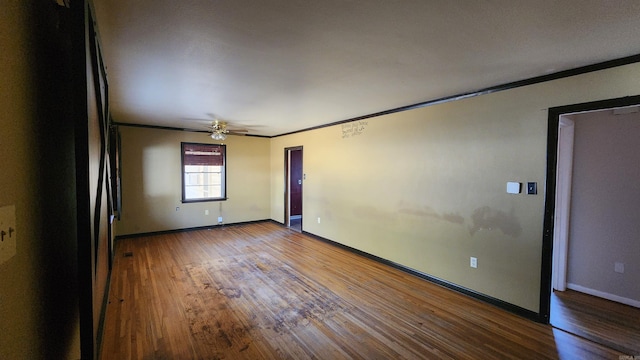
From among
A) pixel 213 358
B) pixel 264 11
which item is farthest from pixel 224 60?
pixel 213 358

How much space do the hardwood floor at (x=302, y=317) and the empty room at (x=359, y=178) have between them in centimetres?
2

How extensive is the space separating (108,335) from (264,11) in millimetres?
2913

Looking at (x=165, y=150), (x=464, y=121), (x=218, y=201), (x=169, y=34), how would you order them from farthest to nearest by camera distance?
(x=218, y=201)
(x=165, y=150)
(x=464, y=121)
(x=169, y=34)

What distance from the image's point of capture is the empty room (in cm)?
97

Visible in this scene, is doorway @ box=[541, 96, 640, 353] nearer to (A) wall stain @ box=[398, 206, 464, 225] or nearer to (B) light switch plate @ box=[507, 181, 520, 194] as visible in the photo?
(B) light switch plate @ box=[507, 181, 520, 194]

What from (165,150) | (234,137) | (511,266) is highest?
(234,137)

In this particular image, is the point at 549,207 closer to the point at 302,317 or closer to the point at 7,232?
the point at 302,317

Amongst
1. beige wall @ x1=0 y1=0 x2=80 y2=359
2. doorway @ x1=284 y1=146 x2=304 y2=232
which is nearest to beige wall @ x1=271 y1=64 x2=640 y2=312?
doorway @ x1=284 y1=146 x2=304 y2=232

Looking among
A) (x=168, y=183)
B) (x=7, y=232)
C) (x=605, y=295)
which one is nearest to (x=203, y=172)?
(x=168, y=183)

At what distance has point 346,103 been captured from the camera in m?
3.68

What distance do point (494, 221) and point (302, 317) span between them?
230 centimetres

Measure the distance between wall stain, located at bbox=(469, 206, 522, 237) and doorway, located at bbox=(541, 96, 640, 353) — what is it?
0.26 metres

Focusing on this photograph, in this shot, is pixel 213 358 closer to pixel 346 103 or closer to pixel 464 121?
pixel 346 103

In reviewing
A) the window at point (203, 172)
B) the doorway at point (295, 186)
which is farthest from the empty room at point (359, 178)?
the doorway at point (295, 186)
